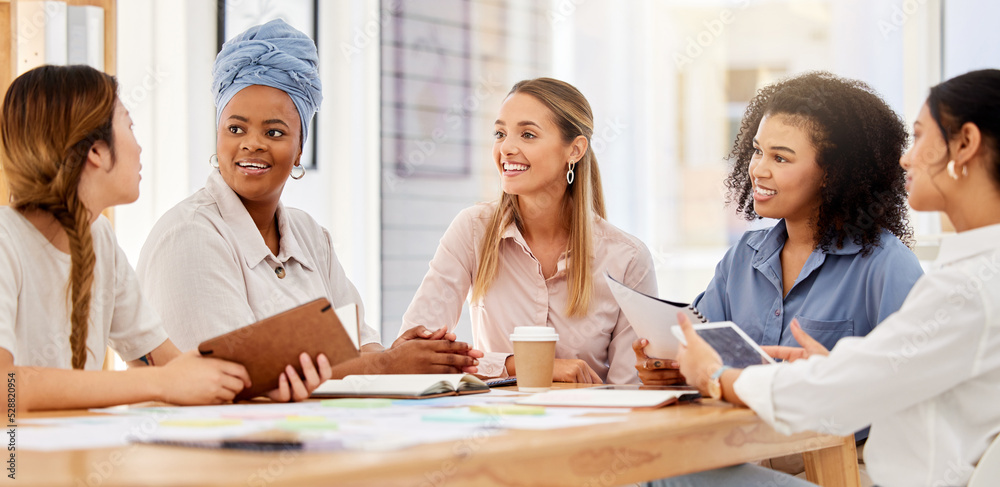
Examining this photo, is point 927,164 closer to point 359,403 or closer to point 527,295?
point 359,403

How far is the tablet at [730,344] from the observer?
142cm

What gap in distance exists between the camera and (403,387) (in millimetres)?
1453

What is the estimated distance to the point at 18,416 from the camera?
1.16 m

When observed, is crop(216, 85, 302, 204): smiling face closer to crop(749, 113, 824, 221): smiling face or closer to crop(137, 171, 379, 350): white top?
crop(137, 171, 379, 350): white top

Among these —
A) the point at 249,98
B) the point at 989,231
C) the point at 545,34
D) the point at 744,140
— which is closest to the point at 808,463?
the point at 989,231

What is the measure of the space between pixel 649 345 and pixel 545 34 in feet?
10.5

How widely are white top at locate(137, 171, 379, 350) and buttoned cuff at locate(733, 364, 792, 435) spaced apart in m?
1.02

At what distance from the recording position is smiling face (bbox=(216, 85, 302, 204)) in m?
2.04

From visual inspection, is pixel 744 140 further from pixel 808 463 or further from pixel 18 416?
pixel 18 416

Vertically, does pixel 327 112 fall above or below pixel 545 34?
below

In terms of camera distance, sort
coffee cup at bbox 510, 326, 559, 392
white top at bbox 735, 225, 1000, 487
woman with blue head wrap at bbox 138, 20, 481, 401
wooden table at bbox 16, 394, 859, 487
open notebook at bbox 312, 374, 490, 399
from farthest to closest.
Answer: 1. woman with blue head wrap at bbox 138, 20, 481, 401
2. coffee cup at bbox 510, 326, 559, 392
3. open notebook at bbox 312, 374, 490, 399
4. white top at bbox 735, 225, 1000, 487
5. wooden table at bbox 16, 394, 859, 487

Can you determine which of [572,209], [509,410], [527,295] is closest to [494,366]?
[527,295]

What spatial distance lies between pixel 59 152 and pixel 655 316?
1075 mm

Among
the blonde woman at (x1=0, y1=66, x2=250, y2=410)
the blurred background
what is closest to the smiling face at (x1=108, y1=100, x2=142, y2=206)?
the blonde woman at (x1=0, y1=66, x2=250, y2=410)
